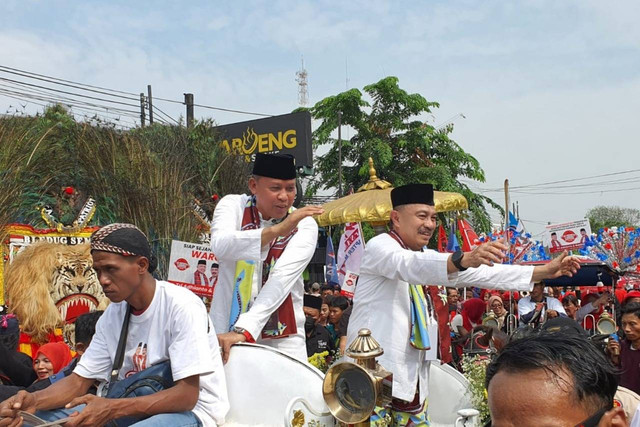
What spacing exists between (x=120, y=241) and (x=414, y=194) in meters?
1.77

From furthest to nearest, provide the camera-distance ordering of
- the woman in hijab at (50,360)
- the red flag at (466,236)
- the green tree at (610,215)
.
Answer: the green tree at (610,215), the red flag at (466,236), the woman in hijab at (50,360)

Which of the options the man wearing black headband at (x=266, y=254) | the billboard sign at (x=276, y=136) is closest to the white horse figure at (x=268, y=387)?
the man wearing black headband at (x=266, y=254)

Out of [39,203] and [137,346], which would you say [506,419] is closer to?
[137,346]

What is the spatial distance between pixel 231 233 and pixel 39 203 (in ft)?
26.5

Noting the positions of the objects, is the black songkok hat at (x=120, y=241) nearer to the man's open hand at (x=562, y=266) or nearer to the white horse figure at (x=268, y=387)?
the white horse figure at (x=268, y=387)

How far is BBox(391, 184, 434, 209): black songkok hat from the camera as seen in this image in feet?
13.2

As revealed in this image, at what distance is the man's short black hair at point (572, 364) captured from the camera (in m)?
1.50

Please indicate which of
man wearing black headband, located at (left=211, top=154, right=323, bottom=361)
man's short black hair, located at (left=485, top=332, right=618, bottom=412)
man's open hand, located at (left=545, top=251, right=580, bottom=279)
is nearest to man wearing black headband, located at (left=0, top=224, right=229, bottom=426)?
man wearing black headband, located at (left=211, top=154, right=323, bottom=361)

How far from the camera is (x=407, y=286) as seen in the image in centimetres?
403

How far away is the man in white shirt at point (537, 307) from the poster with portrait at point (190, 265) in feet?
14.4

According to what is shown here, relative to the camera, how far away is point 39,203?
10.9 m

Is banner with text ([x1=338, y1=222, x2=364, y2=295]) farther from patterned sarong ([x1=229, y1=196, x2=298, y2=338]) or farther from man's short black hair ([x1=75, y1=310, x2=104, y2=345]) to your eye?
patterned sarong ([x1=229, y1=196, x2=298, y2=338])

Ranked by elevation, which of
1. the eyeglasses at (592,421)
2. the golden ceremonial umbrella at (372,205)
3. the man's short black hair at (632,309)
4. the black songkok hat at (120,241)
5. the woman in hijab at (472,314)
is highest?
the golden ceremonial umbrella at (372,205)

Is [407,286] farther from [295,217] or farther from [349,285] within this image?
[349,285]
